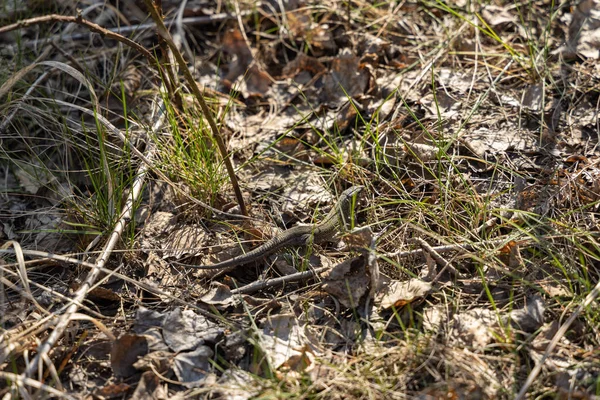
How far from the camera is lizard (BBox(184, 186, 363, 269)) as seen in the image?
3.58m

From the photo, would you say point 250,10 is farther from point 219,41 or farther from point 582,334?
point 582,334

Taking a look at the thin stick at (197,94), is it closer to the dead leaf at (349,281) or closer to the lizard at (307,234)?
the lizard at (307,234)

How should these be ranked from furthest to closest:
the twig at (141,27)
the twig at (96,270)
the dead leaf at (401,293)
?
the twig at (141,27) → the dead leaf at (401,293) → the twig at (96,270)

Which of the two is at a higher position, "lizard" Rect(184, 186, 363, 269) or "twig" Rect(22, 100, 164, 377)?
"twig" Rect(22, 100, 164, 377)

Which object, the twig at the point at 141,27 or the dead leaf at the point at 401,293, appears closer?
the dead leaf at the point at 401,293

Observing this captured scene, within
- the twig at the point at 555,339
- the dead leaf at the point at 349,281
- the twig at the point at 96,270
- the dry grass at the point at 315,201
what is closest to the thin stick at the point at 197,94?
the dry grass at the point at 315,201

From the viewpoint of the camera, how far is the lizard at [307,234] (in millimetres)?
3580

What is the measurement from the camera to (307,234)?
3.74 metres

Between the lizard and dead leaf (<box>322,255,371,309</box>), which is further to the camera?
the lizard

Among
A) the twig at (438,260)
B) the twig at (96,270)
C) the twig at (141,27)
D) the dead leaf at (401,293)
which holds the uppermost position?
the twig at (141,27)

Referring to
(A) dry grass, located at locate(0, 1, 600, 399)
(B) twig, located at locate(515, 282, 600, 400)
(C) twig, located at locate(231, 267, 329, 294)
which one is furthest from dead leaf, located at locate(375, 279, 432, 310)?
(B) twig, located at locate(515, 282, 600, 400)

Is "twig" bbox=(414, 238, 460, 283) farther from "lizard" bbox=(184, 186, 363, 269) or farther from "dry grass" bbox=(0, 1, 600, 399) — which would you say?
"lizard" bbox=(184, 186, 363, 269)

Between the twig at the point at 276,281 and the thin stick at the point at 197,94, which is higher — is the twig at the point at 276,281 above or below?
below

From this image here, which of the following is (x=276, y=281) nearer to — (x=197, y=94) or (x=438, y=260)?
(x=438, y=260)
